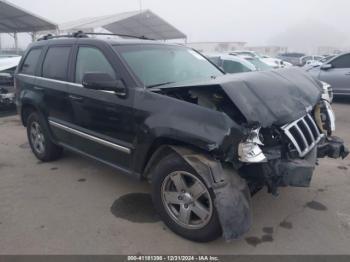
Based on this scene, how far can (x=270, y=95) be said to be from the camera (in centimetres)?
324

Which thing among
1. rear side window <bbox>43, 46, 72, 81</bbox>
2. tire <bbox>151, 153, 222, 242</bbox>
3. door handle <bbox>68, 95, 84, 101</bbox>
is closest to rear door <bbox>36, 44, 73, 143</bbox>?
rear side window <bbox>43, 46, 72, 81</bbox>

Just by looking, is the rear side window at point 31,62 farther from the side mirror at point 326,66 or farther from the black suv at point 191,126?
the side mirror at point 326,66

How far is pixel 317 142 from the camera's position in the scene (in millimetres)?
3523

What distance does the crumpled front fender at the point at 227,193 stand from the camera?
2.78 metres

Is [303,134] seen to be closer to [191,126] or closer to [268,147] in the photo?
[268,147]

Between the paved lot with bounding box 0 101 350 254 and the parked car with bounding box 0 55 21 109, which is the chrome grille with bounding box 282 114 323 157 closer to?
the paved lot with bounding box 0 101 350 254

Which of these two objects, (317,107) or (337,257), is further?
(317,107)

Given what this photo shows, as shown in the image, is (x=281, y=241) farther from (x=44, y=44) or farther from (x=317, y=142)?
(x=44, y=44)

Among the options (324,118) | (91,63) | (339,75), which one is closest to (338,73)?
(339,75)

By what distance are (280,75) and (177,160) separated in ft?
5.15

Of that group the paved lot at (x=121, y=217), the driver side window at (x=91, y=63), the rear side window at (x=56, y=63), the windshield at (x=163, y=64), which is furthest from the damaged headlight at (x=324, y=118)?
the rear side window at (x=56, y=63)

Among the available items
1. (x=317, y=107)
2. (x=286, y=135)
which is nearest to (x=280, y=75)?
(x=317, y=107)

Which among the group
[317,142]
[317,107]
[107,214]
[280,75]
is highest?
[280,75]

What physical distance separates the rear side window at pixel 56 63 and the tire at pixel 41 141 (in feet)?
2.43
